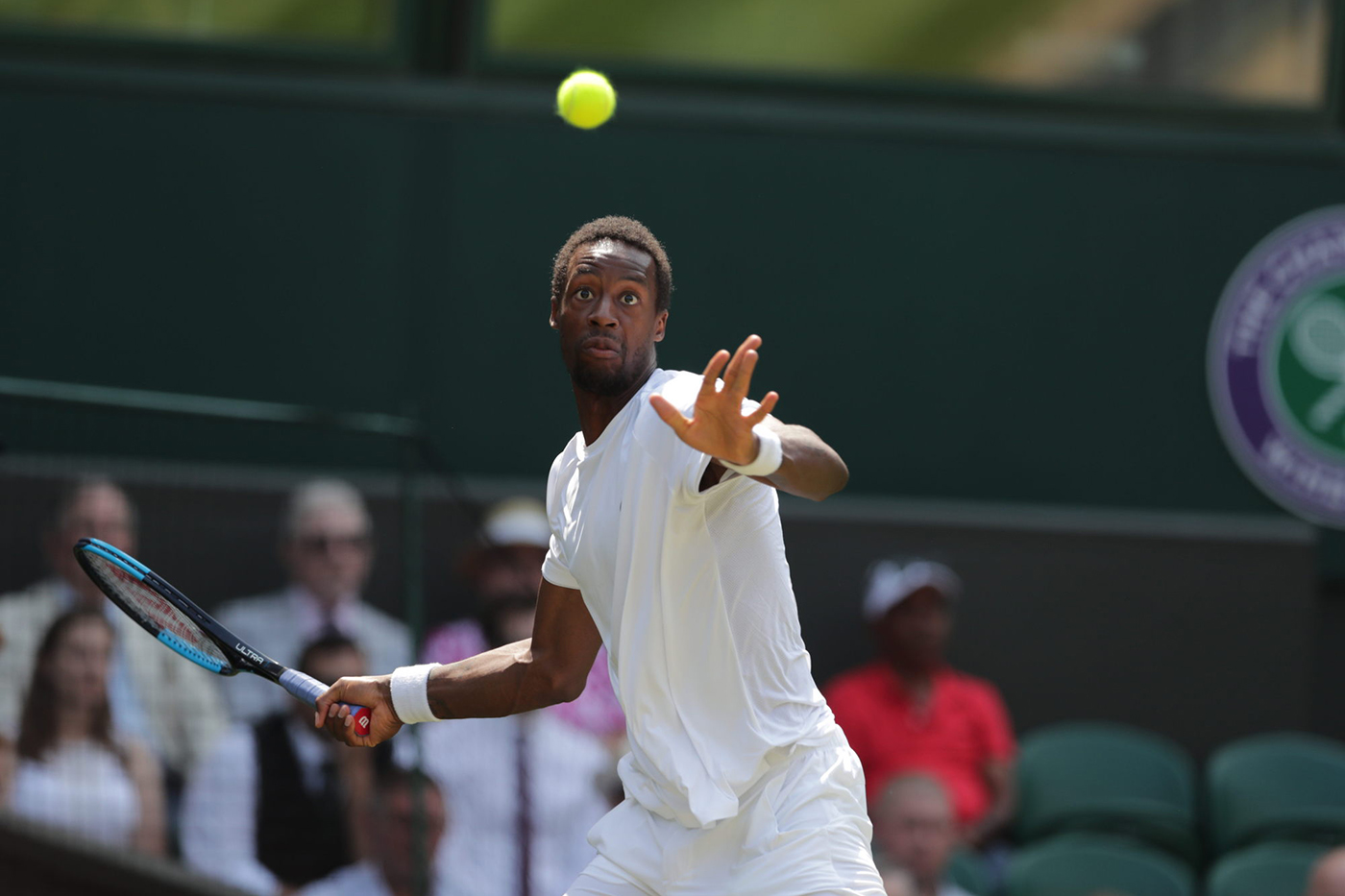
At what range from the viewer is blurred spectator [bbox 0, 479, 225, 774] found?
16.0 feet

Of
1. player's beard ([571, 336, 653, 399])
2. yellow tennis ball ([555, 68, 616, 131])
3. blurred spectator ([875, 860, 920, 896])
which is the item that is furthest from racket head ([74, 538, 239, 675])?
blurred spectator ([875, 860, 920, 896])

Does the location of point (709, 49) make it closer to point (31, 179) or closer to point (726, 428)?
point (31, 179)

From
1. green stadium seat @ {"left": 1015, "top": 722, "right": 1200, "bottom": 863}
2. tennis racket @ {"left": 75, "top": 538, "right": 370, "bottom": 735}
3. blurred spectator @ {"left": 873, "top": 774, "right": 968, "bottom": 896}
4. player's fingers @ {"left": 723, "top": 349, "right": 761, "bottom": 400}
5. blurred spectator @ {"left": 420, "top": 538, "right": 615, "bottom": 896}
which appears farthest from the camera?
green stadium seat @ {"left": 1015, "top": 722, "right": 1200, "bottom": 863}

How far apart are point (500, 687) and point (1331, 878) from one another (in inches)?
105

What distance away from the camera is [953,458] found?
717 centimetres

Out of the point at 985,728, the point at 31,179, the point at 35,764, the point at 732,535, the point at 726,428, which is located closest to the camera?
the point at 726,428

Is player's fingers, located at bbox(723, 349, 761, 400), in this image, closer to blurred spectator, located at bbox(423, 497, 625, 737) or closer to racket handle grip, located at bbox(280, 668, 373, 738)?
racket handle grip, located at bbox(280, 668, 373, 738)

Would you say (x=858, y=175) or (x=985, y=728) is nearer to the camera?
(x=985, y=728)

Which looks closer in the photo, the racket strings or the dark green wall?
the racket strings

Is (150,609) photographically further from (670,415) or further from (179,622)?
(670,415)

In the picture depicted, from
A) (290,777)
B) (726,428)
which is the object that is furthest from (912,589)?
(726,428)

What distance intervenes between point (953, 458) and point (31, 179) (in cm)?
395

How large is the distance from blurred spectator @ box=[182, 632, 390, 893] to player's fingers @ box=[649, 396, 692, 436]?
276 cm

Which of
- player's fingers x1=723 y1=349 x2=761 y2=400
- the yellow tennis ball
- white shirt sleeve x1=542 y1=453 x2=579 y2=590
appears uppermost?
the yellow tennis ball
